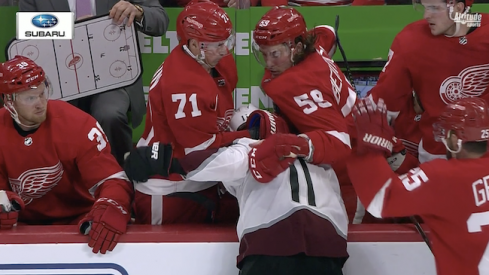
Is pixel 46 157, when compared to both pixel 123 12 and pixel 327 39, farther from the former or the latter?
pixel 327 39

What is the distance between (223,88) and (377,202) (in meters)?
0.78

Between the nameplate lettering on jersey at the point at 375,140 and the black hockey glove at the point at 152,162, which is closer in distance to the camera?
the nameplate lettering on jersey at the point at 375,140

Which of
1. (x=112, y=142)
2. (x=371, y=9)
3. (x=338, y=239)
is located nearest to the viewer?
(x=338, y=239)

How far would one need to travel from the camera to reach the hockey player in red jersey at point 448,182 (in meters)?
1.56

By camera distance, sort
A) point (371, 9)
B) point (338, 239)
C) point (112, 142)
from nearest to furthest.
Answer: point (338, 239), point (112, 142), point (371, 9)

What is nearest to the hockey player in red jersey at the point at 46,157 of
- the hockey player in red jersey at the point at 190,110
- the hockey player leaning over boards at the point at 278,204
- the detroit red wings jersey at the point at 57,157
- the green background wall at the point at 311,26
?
the detroit red wings jersey at the point at 57,157

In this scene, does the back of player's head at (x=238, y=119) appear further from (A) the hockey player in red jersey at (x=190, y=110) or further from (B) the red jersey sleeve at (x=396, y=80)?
(B) the red jersey sleeve at (x=396, y=80)

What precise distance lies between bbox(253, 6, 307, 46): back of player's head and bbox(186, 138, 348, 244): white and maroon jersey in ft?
1.04

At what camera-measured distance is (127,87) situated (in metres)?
2.71

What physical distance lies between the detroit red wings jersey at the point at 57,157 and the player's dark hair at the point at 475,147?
1.01 meters

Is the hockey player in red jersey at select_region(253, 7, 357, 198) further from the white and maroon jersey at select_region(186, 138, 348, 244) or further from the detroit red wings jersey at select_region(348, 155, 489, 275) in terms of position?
the detroit red wings jersey at select_region(348, 155, 489, 275)

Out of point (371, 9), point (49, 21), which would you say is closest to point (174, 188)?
point (49, 21)

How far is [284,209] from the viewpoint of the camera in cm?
179

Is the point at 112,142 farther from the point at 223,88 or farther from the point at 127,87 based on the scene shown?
the point at 223,88
